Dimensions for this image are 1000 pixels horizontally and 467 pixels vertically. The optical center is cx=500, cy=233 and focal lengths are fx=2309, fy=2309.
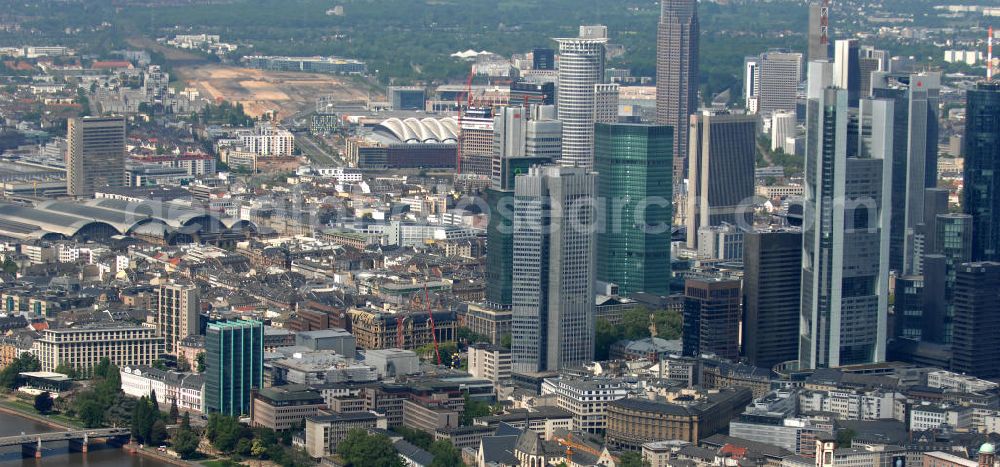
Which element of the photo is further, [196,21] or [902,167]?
[196,21]

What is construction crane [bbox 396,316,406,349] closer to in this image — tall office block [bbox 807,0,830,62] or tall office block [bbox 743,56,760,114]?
tall office block [bbox 807,0,830,62]

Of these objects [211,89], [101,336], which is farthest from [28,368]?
[211,89]

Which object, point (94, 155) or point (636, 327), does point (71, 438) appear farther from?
point (94, 155)

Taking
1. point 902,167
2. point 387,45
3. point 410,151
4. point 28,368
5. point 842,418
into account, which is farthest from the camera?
point 387,45

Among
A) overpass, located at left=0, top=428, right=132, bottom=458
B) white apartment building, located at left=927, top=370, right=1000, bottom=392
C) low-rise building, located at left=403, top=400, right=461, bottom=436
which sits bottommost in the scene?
overpass, located at left=0, top=428, right=132, bottom=458

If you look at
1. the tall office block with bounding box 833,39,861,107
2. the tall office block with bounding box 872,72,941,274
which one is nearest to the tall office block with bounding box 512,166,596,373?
the tall office block with bounding box 872,72,941,274

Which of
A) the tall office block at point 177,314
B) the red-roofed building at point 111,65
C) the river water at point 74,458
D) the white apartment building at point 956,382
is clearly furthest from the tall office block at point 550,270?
the red-roofed building at point 111,65

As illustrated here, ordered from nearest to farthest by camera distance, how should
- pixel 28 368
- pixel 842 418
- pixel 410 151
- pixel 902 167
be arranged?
pixel 842 418 → pixel 28 368 → pixel 902 167 → pixel 410 151

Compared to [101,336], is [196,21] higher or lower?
higher

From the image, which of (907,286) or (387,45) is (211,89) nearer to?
(387,45)
